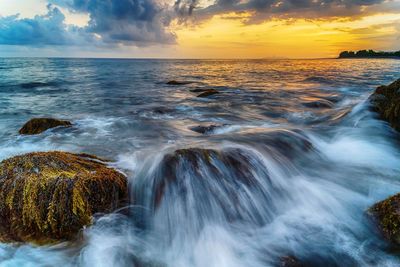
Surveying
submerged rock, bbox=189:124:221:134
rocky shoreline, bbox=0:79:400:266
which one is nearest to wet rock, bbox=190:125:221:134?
submerged rock, bbox=189:124:221:134

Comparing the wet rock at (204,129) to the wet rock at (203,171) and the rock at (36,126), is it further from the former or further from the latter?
the rock at (36,126)

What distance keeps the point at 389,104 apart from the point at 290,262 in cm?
842

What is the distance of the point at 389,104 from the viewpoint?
9812mm

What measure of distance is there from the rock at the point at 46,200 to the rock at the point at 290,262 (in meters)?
2.77

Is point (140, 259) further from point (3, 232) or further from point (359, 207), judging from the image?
point (359, 207)

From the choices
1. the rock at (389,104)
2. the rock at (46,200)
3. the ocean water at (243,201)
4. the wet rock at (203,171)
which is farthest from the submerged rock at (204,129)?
the rock at (389,104)

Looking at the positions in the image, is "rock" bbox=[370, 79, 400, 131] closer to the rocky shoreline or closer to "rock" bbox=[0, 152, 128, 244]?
the rocky shoreline

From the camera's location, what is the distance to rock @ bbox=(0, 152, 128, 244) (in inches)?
161


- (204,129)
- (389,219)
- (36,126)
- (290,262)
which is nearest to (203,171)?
(290,262)

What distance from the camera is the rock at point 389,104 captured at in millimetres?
9069

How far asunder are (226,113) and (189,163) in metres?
8.43

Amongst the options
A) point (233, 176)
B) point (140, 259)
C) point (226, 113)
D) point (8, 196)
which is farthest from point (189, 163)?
point (226, 113)

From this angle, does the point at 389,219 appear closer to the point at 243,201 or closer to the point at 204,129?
the point at 243,201

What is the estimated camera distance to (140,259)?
4.02 meters
